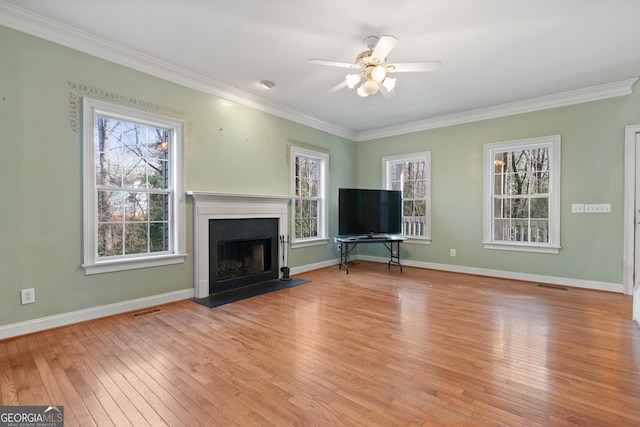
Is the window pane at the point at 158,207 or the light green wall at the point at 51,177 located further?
the window pane at the point at 158,207

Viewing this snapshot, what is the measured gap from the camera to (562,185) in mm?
4395

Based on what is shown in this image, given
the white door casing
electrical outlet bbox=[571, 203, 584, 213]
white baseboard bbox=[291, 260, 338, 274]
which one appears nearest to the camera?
the white door casing

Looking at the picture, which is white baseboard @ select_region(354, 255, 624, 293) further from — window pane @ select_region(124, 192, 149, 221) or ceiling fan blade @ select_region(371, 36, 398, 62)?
window pane @ select_region(124, 192, 149, 221)

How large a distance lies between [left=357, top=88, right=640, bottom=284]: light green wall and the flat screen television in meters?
0.67

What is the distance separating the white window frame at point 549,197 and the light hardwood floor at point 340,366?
1165 mm

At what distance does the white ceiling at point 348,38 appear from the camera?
98.3 inches

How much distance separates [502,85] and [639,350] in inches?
128

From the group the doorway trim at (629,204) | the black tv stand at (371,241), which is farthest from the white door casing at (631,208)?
the black tv stand at (371,241)

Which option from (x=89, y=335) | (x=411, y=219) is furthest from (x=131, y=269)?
(x=411, y=219)

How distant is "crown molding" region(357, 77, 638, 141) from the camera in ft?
13.2

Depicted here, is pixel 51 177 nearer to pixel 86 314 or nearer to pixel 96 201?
pixel 96 201

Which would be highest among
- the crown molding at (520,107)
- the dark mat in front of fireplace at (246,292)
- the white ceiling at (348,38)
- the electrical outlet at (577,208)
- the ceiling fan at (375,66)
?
the white ceiling at (348,38)

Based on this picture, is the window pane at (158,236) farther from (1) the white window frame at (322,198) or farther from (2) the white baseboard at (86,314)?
(1) the white window frame at (322,198)

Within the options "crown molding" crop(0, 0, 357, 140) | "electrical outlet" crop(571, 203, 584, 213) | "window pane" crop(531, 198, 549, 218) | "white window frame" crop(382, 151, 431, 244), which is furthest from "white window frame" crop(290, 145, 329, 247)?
"electrical outlet" crop(571, 203, 584, 213)
